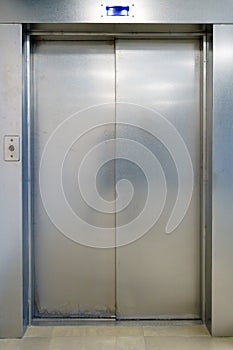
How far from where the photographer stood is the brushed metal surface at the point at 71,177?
333 centimetres

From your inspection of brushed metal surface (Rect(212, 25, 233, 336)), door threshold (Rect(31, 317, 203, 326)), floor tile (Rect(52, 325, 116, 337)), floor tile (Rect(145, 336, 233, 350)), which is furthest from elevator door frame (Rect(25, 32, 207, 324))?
floor tile (Rect(145, 336, 233, 350))

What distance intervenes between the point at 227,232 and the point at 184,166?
23.0 inches

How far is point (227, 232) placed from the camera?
310cm

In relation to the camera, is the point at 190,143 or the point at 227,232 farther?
the point at 190,143

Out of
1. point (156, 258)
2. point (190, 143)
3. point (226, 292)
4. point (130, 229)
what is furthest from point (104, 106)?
point (226, 292)

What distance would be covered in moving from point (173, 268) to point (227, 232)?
53 cm

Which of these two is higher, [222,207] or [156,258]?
[222,207]

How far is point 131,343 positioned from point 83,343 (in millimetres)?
327

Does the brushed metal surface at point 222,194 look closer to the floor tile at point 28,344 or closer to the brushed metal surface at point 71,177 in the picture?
the brushed metal surface at point 71,177

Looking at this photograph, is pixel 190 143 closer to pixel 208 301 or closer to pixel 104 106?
pixel 104 106

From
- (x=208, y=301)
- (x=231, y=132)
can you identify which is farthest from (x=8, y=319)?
(x=231, y=132)

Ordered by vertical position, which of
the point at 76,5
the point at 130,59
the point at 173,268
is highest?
the point at 76,5

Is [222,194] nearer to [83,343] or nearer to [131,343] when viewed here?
[131,343]

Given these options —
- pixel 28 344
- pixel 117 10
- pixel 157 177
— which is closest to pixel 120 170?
pixel 157 177
